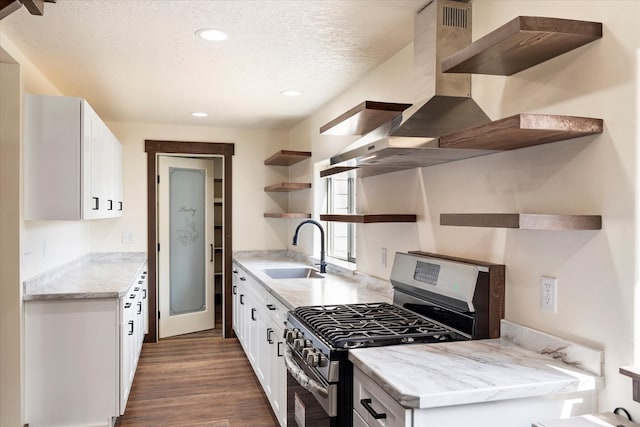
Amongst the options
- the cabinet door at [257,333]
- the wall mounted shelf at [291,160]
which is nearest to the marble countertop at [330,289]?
the cabinet door at [257,333]

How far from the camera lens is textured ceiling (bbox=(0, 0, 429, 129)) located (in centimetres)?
226

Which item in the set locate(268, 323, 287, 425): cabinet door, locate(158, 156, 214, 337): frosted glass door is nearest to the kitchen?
locate(268, 323, 287, 425): cabinet door

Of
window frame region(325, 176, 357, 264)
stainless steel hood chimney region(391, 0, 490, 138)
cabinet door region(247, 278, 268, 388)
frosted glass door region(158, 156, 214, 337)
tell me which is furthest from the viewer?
frosted glass door region(158, 156, 214, 337)

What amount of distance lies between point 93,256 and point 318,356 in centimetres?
383

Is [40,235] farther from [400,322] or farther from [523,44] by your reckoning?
[523,44]

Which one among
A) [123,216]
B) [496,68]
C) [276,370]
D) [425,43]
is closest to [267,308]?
[276,370]

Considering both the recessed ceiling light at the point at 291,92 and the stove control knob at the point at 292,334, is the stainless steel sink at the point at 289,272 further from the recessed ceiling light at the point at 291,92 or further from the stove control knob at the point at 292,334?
the stove control knob at the point at 292,334

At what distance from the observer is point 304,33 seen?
8.37ft

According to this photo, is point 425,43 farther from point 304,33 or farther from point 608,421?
point 608,421

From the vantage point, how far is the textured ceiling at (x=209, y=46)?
226 centimetres

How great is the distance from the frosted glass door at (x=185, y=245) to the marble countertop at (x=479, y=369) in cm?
412

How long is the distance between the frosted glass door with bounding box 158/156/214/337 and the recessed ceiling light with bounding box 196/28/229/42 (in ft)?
9.77

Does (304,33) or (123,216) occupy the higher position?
(304,33)

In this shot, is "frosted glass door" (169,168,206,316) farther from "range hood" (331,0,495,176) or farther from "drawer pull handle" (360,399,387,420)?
"drawer pull handle" (360,399,387,420)
